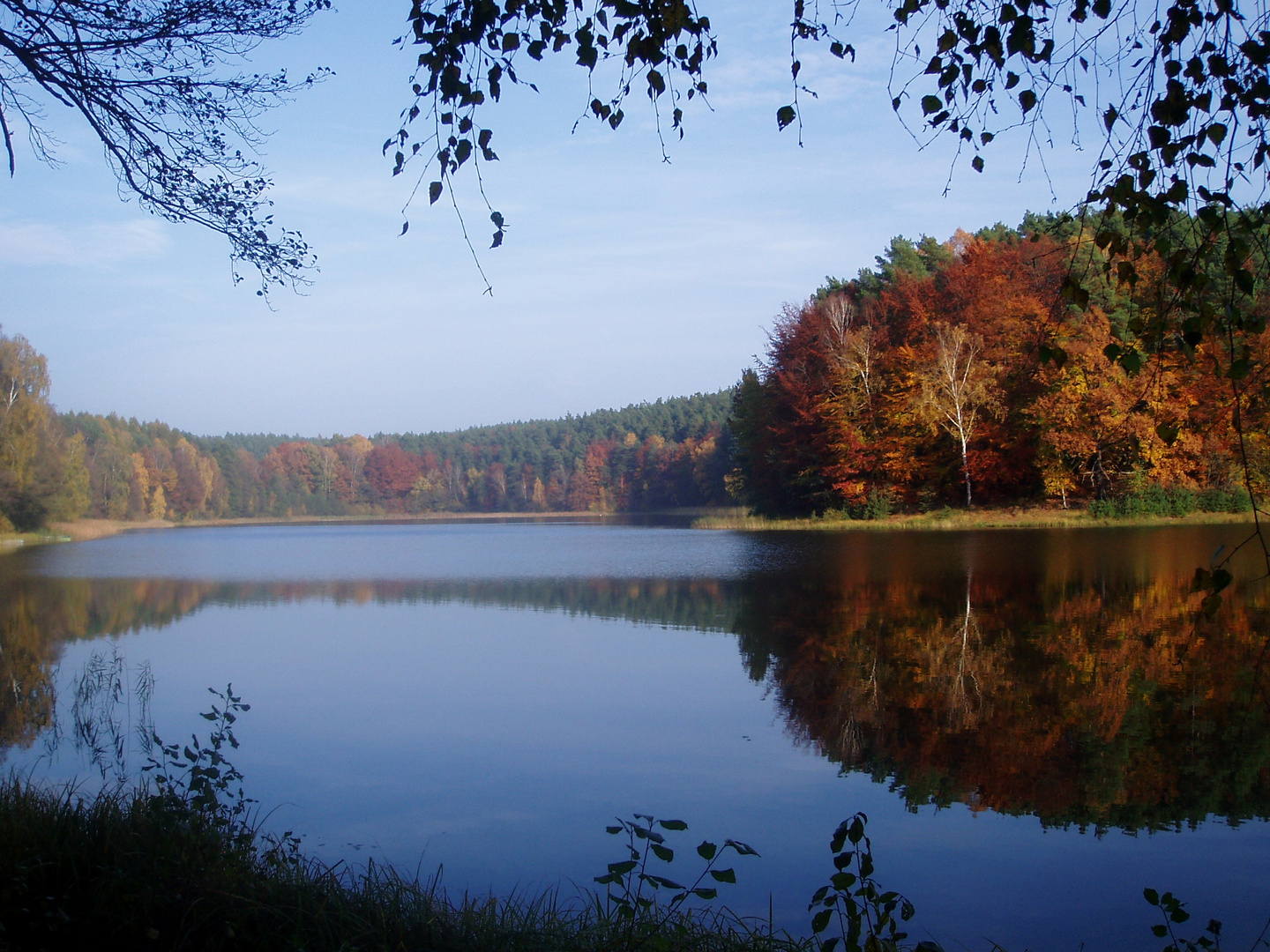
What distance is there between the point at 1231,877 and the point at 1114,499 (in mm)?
28612

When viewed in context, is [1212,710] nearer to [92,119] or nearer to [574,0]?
[574,0]

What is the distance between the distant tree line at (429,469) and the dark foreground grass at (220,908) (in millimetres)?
66736

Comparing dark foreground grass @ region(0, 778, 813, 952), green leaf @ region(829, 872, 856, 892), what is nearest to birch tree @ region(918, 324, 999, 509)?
dark foreground grass @ region(0, 778, 813, 952)

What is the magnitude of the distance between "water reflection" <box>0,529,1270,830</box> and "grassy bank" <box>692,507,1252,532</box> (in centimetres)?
852

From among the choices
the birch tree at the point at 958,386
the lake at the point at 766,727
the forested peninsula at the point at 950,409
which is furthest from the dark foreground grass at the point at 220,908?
the birch tree at the point at 958,386

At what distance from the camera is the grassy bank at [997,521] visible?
2841cm

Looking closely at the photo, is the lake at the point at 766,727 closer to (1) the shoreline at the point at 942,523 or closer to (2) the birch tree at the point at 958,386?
(1) the shoreline at the point at 942,523

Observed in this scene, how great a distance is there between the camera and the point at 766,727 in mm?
7371

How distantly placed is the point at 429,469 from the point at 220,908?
114818 mm

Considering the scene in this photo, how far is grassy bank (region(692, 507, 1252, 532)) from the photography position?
93.2 ft

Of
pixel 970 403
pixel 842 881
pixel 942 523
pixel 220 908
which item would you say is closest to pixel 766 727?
pixel 842 881

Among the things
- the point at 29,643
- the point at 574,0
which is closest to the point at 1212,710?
the point at 574,0

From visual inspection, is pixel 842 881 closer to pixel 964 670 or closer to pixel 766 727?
pixel 766 727

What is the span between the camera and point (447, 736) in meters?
7.41
